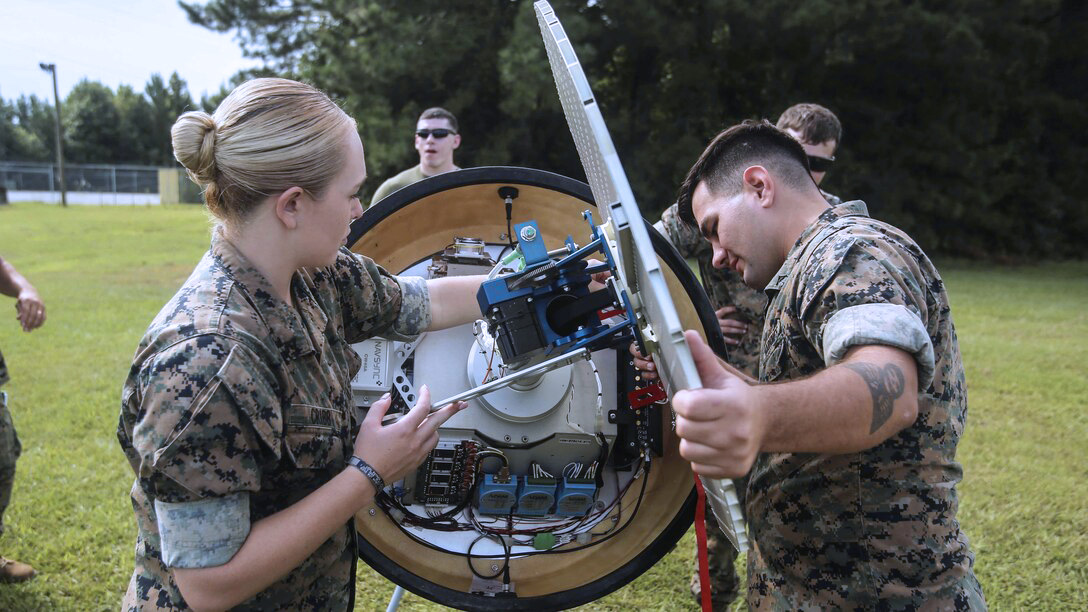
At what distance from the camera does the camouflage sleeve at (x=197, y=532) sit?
1.43 m

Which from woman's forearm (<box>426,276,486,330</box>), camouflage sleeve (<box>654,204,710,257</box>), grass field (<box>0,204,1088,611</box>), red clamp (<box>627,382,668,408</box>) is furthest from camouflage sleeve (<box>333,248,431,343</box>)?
grass field (<box>0,204,1088,611</box>)

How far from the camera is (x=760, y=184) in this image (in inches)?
78.0

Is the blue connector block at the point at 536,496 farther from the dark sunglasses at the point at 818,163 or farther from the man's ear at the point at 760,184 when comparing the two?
the dark sunglasses at the point at 818,163

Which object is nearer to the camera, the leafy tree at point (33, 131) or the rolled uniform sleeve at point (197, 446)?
the rolled uniform sleeve at point (197, 446)

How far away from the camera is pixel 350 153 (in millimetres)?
1712

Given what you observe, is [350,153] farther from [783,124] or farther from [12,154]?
[12,154]

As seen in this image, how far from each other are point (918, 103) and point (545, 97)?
984cm

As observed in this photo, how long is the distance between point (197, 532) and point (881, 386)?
4.29 feet

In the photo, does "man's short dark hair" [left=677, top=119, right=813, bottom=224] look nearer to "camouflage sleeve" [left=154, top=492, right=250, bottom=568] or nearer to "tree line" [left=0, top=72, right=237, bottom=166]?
"camouflage sleeve" [left=154, top=492, right=250, bottom=568]

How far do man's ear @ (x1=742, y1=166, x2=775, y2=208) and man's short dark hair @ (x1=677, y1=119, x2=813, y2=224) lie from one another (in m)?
0.05

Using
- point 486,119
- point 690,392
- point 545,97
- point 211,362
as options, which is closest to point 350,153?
point 211,362

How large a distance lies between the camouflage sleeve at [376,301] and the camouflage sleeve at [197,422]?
2.00 feet

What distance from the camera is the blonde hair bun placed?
1.61 metres

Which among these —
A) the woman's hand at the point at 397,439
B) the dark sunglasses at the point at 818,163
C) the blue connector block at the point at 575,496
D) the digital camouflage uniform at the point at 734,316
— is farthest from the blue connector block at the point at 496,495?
the dark sunglasses at the point at 818,163
